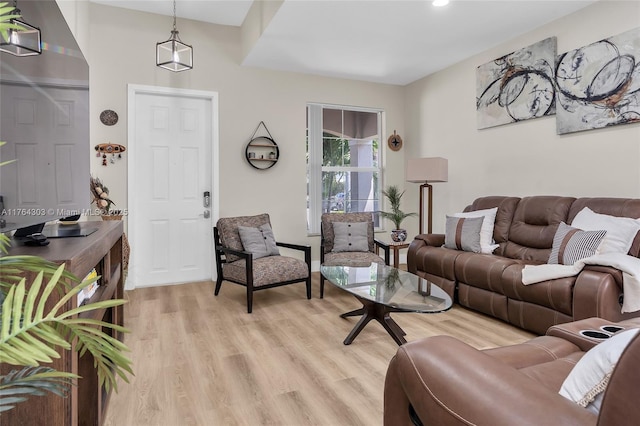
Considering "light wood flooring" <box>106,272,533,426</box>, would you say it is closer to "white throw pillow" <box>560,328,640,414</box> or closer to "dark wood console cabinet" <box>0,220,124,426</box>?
"dark wood console cabinet" <box>0,220,124,426</box>

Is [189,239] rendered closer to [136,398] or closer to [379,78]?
[136,398]

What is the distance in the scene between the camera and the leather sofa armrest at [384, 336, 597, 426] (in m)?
0.75

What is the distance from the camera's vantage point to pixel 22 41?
4.07 ft

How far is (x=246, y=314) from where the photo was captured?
10.6 feet

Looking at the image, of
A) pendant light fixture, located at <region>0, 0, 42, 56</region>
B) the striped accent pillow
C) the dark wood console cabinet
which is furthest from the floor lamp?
pendant light fixture, located at <region>0, 0, 42, 56</region>

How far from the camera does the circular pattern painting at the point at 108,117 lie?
3875mm

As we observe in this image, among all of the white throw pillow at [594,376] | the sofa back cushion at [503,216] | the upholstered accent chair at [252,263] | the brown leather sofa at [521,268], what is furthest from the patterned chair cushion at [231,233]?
the white throw pillow at [594,376]

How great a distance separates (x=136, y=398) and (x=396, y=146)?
14.8 ft

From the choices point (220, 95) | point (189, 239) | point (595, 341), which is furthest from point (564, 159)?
point (189, 239)

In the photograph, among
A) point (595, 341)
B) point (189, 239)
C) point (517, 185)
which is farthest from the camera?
point (189, 239)

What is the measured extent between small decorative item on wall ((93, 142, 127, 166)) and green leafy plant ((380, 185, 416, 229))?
325cm

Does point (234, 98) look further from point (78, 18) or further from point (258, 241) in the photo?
point (258, 241)

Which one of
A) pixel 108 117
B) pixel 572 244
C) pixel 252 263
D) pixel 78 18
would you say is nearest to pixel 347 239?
pixel 252 263

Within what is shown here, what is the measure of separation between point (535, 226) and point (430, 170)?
50.9 inches
